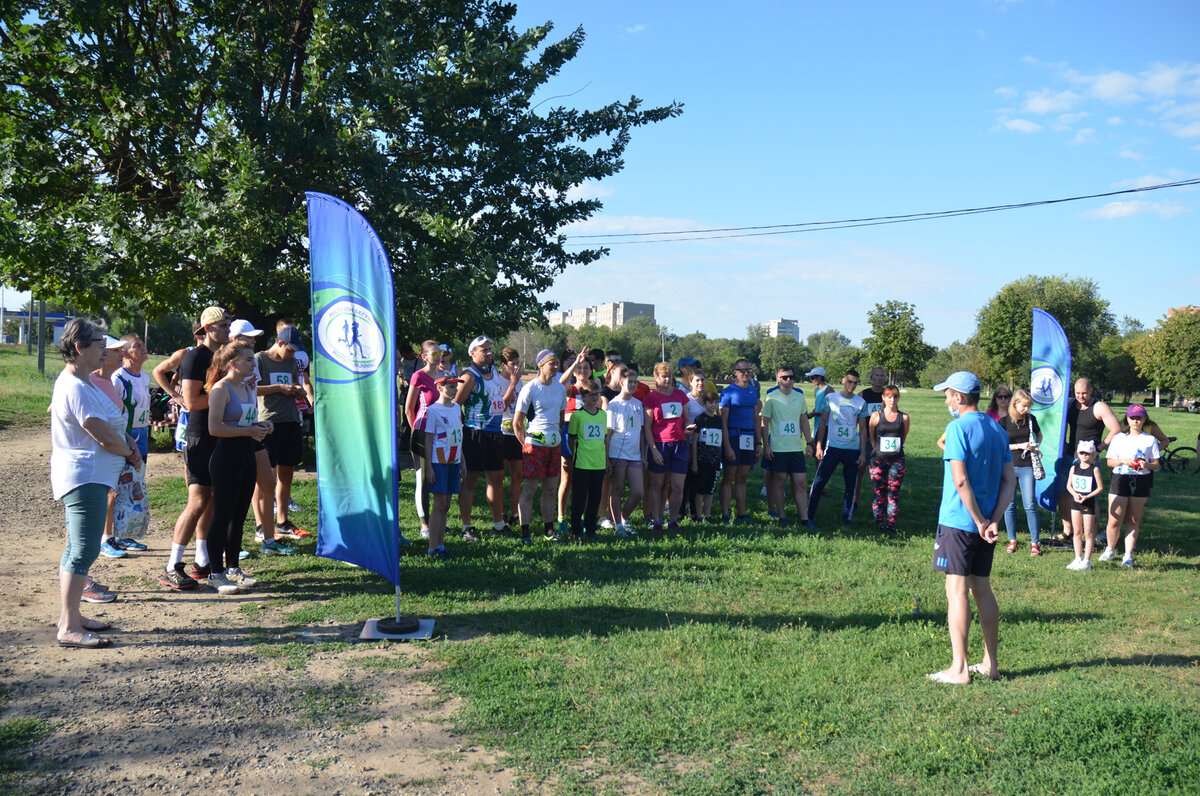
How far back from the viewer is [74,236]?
10.2m

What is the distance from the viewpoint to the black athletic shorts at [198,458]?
648cm

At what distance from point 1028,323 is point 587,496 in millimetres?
60342

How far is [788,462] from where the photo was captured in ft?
33.7

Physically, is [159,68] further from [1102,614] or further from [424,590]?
[1102,614]

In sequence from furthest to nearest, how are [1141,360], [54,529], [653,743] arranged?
1. [1141,360]
2. [54,529]
3. [653,743]

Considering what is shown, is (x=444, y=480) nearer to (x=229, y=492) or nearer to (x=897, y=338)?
(x=229, y=492)

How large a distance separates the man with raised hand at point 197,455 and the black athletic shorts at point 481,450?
2.69 meters

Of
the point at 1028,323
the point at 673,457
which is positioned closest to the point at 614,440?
the point at 673,457

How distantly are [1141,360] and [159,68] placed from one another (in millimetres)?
66209

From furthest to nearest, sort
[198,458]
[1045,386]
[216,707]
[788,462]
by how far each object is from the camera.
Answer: [788,462] → [1045,386] → [198,458] → [216,707]

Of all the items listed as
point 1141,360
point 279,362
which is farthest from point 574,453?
point 1141,360

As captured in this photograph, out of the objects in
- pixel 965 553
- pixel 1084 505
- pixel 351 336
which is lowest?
pixel 1084 505

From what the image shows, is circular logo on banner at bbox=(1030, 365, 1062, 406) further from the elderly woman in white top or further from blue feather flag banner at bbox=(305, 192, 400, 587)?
the elderly woman in white top

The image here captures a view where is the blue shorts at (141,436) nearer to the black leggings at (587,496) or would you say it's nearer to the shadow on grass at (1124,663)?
the black leggings at (587,496)
